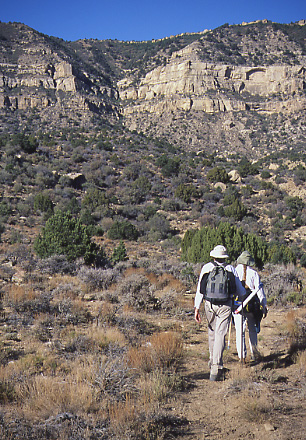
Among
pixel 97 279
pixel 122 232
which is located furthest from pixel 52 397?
pixel 122 232

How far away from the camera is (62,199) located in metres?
26.1

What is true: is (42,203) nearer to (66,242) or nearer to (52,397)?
(66,242)

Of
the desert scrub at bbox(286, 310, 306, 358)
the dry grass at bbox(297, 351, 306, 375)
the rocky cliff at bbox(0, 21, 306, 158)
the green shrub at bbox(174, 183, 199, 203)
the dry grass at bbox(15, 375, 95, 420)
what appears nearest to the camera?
the dry grass at bbox(15, 375, 95, 420)

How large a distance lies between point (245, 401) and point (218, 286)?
1264 millimetres

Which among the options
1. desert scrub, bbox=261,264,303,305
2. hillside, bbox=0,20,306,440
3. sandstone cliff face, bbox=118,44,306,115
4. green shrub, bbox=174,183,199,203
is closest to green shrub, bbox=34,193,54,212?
hillside, bbox=0,20,306,440

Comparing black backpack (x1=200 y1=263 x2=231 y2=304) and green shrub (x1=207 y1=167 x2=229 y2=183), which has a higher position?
green shrub (x1=207 y1=167 x2=229 y2=183)

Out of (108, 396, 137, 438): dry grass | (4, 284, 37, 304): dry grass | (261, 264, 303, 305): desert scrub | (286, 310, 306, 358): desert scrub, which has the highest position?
(108, 396, 137, 438): dry grass

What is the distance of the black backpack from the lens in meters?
4.11

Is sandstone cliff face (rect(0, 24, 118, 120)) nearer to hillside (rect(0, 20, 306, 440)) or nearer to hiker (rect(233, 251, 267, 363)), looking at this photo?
hillside (rect(0, 20, 306, 440))

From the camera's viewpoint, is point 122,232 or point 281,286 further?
point 122,232

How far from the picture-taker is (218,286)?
13.5ft

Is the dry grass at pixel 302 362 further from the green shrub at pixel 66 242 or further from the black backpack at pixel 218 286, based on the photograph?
the green shrub at pixel 66 242

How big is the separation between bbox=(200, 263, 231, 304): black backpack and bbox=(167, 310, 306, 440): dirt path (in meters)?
0.98

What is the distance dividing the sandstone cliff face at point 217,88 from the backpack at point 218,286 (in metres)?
63.5
